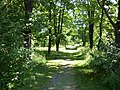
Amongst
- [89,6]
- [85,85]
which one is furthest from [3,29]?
[89,6]

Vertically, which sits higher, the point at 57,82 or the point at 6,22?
the point at 6,22

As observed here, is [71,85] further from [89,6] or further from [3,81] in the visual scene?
[89,6]

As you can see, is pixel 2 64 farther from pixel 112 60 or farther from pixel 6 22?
pixel 112 60

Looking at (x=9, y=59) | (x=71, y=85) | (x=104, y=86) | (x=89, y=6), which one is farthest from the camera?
(x=89, y=6)

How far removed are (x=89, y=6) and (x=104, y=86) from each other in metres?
11.6

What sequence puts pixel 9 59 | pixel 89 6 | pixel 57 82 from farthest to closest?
1. pixel 89 6
2. pixel 57 82
3. pixel 9 59

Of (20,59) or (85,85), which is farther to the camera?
(85,85)

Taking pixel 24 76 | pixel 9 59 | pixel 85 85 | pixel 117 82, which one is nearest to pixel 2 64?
pixel 9 59

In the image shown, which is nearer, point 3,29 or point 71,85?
point 3,29

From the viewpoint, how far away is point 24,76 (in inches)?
381

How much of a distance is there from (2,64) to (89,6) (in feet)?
48.7

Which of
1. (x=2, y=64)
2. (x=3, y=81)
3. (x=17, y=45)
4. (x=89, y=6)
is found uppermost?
(x=89, y=6)

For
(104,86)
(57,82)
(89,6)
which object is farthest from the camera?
(89,6)

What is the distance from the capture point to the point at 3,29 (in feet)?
30.6
